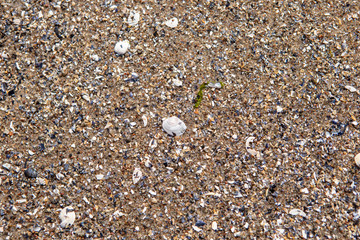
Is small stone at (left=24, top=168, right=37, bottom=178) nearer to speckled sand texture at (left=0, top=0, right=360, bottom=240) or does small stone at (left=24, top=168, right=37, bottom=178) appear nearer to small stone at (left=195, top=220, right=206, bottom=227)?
speckled sand texture at (left=0, top=0, right=360, bottom=240)

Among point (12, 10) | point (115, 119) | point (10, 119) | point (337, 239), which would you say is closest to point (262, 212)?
point (337, 239)

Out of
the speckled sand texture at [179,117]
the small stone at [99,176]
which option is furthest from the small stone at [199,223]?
the small stone at [99,176]

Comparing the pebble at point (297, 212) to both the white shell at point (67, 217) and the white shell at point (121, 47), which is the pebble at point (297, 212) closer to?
the white shell at point (67, 217)

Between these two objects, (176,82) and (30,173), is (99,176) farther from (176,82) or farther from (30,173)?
(176,82)

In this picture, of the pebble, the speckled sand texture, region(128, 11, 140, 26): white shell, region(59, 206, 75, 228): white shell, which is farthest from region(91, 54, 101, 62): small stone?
the pebble

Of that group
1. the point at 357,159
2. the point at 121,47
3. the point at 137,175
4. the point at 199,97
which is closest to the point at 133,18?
the point at 121,47
